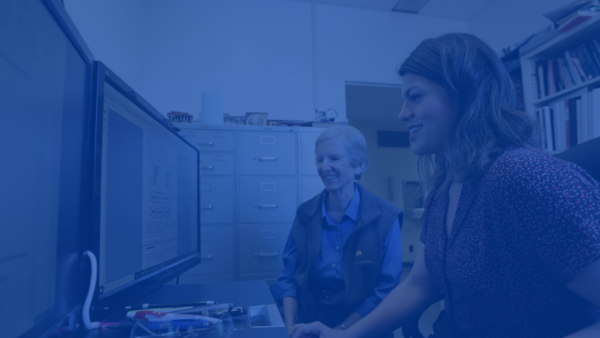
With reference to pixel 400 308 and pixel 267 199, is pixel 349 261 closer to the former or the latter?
pixel 400 308

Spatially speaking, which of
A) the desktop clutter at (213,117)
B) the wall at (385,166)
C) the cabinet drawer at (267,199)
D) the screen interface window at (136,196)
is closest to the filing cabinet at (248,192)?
the cabinet drawer at (267,199)

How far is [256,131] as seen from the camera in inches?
86.7

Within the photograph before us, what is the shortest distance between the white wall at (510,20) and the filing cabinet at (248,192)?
1832 mm

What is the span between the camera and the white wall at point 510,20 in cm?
249

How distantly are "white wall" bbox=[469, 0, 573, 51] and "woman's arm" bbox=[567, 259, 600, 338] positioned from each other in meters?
2.54

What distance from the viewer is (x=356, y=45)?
3.08 m

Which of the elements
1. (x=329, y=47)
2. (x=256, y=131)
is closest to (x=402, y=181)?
(x=329, y=47)

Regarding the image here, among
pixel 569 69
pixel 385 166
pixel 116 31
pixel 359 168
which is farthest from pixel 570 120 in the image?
pixel 385 166

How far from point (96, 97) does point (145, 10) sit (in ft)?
8.61

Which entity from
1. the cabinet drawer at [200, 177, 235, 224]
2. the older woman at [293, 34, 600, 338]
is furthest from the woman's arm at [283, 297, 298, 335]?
the cabinet drawer at [200, 177, 235, 224]

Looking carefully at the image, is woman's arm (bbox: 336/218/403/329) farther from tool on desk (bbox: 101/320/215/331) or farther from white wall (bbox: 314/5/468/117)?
white wall (bbox: 314/5/468/117)

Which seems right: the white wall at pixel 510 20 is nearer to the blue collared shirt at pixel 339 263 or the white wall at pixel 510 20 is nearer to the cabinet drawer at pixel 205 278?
the blue collared shirt at pixel 339 263

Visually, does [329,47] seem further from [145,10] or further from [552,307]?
[552,307]

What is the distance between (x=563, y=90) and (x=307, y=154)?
61.6 inches
